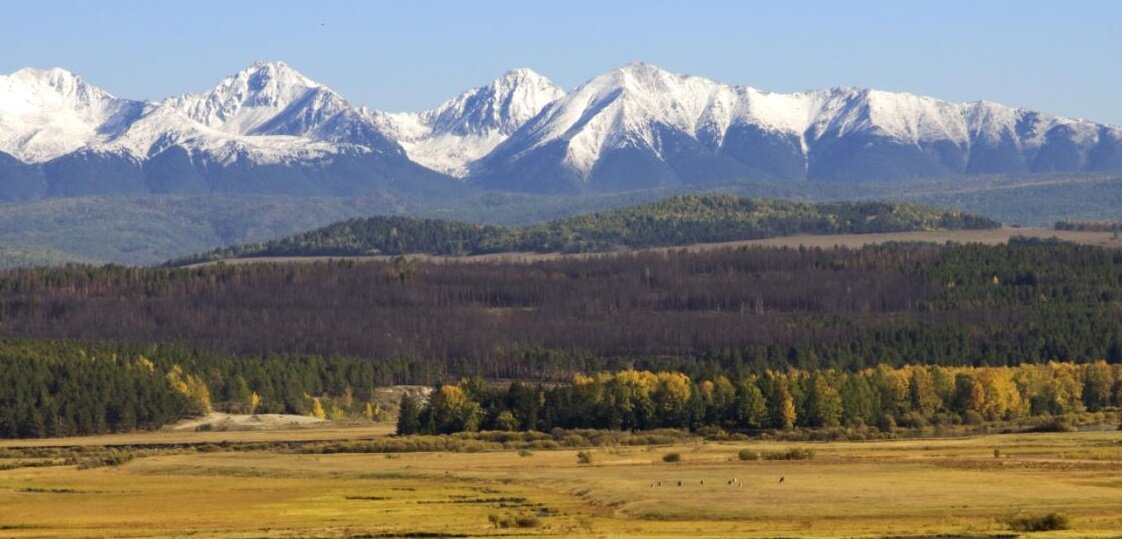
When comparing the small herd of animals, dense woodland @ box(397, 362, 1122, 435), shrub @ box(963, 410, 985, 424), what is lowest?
shrub @ box(963, 410, 985, 424)

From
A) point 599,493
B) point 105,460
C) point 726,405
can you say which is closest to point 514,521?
point 599,493

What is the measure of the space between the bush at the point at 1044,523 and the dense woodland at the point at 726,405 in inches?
2979

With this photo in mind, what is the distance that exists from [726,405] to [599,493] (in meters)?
58.9

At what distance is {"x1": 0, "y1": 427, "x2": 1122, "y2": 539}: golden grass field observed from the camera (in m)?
108

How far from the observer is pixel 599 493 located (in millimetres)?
125938

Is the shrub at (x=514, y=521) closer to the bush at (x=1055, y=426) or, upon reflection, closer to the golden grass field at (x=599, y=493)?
the golden grass field at (x=599, y=493)

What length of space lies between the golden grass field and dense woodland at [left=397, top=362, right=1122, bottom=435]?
16.8 m

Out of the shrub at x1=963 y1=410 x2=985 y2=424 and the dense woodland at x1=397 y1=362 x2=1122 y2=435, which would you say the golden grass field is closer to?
the dense woodland at x1=397 y1=362 x2=1122 y2=435

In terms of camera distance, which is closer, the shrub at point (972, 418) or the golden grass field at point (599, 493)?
the golden grass field at point (599, 493)

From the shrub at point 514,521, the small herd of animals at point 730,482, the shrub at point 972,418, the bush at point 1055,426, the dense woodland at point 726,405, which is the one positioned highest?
the shrub at point 514,521

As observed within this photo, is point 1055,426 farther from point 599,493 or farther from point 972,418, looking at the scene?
point 599,493

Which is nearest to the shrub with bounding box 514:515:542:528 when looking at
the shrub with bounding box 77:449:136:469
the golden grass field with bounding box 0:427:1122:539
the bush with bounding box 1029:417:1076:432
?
the golden grass field with bounding box 0:427:1122:539

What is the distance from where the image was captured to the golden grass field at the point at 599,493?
4259 inches

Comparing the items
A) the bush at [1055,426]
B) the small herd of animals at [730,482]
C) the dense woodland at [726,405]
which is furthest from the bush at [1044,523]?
the dense woodland at [726,405]
